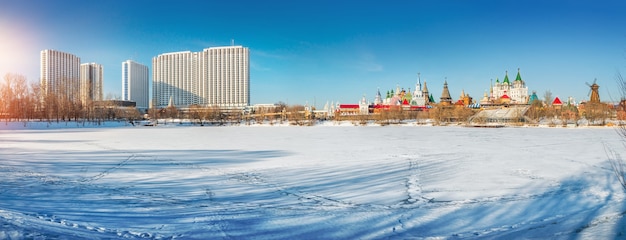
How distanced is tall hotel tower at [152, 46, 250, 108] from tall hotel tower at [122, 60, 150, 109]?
12373 millimetres

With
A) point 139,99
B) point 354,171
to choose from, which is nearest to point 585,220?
point 354,171

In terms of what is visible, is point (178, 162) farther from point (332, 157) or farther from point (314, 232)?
point (314, 232)

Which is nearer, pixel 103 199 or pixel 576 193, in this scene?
pixel 103 199

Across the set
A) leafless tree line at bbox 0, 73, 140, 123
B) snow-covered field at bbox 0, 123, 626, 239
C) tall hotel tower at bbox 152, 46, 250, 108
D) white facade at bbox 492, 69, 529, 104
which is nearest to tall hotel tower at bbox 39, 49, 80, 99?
tall hotel tower at bbox 152, 46, 250, 108

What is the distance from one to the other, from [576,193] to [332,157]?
7.53 metres

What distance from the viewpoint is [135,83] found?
6575 inches

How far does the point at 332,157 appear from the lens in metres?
13.8

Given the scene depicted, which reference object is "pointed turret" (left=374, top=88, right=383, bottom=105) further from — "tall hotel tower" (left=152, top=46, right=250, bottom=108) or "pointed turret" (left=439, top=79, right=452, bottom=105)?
"tall hotel tower" (left=152, top=46, right=250, bottom=108)

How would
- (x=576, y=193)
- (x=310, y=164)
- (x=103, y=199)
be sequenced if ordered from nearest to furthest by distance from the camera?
(x=103, y=199) → (x=576, y=193) → (x=310, y=164)

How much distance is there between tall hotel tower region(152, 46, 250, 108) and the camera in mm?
146750

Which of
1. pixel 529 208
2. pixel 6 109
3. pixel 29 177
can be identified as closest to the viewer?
pixel 529 208

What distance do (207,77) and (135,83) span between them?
3875 centimetres

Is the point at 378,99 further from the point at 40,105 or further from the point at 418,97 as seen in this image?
the point at 40,105

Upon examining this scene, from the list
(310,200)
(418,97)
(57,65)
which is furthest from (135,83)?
(310,200)
